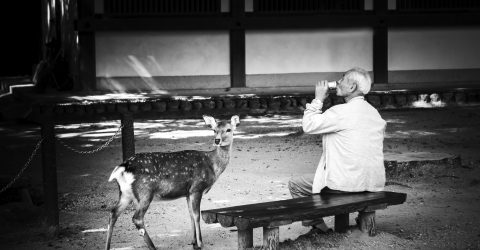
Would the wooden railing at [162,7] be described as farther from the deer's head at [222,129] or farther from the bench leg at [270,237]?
the bench leg at [270,237]

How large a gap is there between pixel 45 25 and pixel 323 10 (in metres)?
8.77

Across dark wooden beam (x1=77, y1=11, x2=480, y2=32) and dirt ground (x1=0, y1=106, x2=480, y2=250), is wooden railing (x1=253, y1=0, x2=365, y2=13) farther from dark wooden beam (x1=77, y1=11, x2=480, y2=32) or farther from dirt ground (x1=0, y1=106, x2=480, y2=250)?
dirt ground (x1=0, y1=106, x2=480, y2=250)

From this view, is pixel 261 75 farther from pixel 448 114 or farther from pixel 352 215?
pixel 352 215

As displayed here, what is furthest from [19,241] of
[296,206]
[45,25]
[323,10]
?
[45,25]

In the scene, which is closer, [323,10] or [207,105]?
[207,105]

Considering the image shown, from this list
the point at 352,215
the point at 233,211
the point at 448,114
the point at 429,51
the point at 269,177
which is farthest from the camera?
the point at 429,51

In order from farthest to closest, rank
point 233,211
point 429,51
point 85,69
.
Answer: point 429,51 < point 85,69 < point 233,211

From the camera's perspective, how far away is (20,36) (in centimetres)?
2809

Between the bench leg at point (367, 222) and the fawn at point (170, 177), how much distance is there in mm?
1150

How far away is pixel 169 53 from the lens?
736 inches

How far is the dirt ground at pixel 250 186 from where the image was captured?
23.1 feet

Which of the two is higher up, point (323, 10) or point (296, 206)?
point (323, 10)

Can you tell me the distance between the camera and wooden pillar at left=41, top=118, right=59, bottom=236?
7.44m

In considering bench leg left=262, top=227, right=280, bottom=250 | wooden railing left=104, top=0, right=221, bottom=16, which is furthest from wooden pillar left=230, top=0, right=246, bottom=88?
bench leg left=262, top=227, right=280, bottom=250
